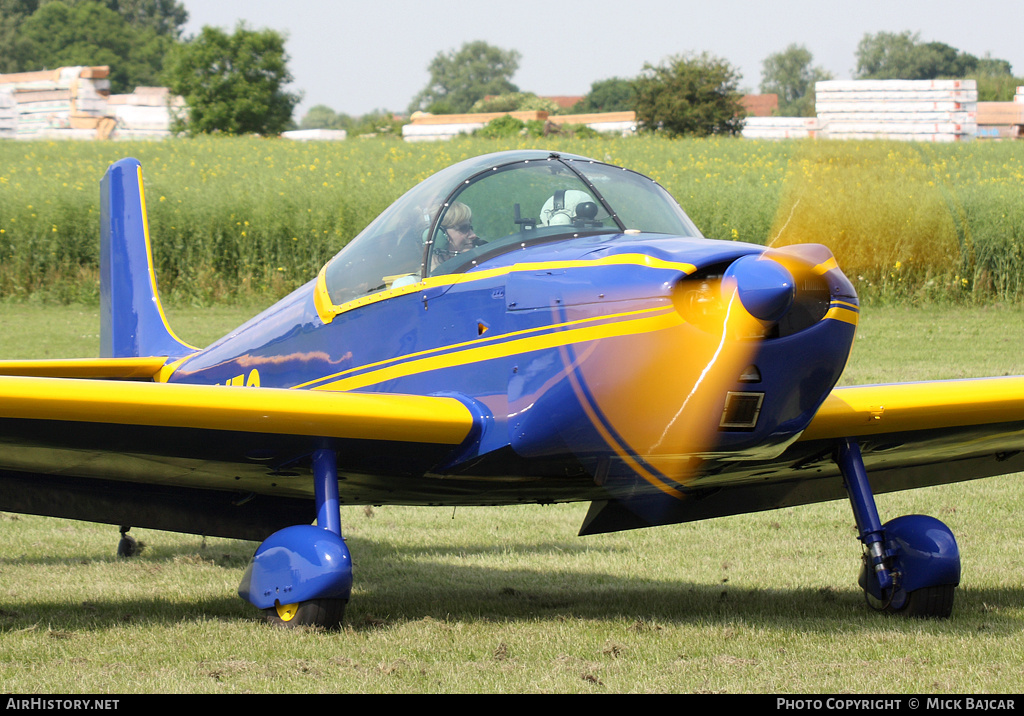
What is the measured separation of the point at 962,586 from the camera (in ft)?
20.6

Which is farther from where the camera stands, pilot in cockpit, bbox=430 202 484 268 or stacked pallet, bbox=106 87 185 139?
stacked pallet, bbox=106 87 185 139

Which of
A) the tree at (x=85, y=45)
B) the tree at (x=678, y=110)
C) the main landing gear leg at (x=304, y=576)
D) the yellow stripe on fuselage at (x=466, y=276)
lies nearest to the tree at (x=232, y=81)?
the tree at (x=678, y=110)

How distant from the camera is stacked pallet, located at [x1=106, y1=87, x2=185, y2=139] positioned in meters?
52.9

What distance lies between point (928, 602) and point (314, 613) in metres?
3.06

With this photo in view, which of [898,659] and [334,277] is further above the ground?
[334,277]

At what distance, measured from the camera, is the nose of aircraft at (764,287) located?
4008 mm

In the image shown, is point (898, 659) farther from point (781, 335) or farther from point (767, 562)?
point (767, 562)

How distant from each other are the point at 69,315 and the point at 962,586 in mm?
18779

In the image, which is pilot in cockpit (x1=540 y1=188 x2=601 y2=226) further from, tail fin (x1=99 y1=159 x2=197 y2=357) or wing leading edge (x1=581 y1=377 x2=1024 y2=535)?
tail fin (x1=99 y1=159 x2=197 y2=357)

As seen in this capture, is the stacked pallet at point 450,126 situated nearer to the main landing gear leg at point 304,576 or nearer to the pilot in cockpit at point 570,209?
the pilot in cockpit at point 570,209

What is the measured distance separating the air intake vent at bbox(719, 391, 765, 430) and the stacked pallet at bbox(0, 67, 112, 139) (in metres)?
51.9

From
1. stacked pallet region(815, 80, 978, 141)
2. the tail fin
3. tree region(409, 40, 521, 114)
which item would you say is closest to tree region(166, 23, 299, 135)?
stacked pallet region(815, 80, 978, 141)

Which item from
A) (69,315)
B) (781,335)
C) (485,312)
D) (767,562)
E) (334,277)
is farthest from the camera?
(69,315)

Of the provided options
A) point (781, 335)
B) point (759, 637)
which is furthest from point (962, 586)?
point (781, 335)
